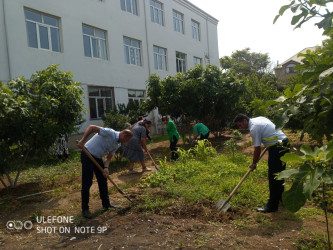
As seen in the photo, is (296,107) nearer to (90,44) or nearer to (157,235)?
(157,235)

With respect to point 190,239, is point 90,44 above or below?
above

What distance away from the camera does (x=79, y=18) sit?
12.6m

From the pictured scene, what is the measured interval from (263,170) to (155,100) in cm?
652

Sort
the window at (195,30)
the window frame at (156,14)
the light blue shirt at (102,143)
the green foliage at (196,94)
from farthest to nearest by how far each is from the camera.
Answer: the window at (195,30) → the window frame at (156,14) → the green foliage at (196,94) → the light blue shirt at (102,143)

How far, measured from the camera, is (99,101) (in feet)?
44.7

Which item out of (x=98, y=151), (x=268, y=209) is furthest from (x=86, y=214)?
(x=268, y=209)

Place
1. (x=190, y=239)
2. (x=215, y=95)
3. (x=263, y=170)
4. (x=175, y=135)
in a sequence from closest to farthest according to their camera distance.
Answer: (x=190, y=239), (x=263, y=170), (x=175, y=135), (x=215, y=95)

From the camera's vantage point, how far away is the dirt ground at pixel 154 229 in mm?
3262

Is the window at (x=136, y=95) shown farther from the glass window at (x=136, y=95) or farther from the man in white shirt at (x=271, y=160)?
the man in white shirt at (x=271, y=160)

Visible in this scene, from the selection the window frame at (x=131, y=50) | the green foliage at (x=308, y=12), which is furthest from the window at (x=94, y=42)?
the green foliage at (x=308, y=12)

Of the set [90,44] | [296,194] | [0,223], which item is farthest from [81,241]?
[90,44]

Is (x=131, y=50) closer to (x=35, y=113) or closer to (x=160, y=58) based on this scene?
(x=160, y=58)

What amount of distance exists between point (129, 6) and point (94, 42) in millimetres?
4294

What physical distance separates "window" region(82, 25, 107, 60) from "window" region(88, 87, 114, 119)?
5.63 feet
